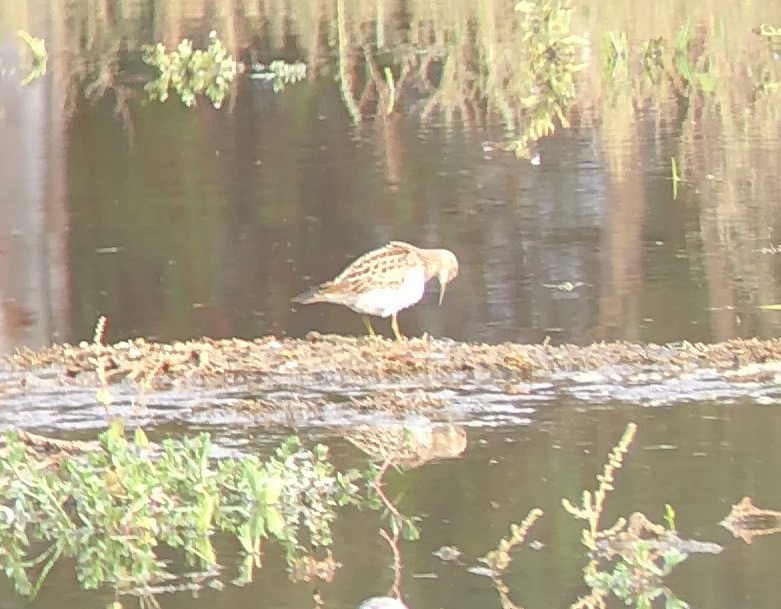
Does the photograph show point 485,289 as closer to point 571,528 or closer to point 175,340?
point 175,340

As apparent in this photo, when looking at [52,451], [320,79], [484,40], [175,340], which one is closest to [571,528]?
[52,451]

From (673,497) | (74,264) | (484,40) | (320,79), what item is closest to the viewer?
(673,497)

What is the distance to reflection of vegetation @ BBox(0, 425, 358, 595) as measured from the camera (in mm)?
6234

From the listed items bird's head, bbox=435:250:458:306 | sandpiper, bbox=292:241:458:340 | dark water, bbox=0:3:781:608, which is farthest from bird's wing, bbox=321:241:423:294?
dark water, bbox=0:3:781:608

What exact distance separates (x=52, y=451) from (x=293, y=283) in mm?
3557

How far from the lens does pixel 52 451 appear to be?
729 centimetres

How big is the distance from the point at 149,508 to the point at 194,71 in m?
13.9

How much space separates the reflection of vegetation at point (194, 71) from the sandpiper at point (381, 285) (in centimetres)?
1004

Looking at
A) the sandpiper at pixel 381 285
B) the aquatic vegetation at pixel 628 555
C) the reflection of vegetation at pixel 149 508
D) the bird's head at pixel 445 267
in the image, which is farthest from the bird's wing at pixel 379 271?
the aquatic vegetation at pixel 628 555

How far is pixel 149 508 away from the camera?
6.47 meters

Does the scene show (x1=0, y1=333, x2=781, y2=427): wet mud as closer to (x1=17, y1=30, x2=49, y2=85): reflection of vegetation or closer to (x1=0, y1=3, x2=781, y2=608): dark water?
(x1=0, y1=3, x2=781, y2=608): dark water

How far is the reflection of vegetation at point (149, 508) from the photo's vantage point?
6.23 metres

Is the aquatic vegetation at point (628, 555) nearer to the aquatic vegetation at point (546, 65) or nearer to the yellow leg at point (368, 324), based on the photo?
the yellow leg at point (368, 324)

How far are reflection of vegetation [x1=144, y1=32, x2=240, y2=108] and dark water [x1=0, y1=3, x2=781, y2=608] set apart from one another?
36 centimetres
